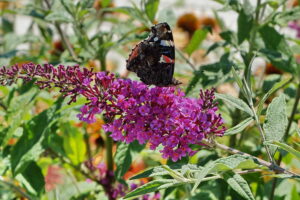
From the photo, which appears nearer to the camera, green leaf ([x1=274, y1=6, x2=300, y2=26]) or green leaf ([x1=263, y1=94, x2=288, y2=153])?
green leaf ([x1=263, y1=94, x2=288, y2=153])

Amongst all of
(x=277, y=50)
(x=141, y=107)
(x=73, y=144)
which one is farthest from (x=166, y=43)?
(x=73, y=144)

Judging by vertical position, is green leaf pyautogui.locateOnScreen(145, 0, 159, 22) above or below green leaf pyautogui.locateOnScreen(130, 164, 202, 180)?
above

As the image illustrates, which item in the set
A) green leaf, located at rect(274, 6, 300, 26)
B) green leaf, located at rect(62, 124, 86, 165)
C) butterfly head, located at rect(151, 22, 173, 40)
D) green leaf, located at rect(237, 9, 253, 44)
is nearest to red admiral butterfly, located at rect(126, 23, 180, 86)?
butterfly head, located at rect(151, 22, 173, 40)

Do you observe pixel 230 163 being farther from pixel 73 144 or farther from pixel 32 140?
pixel 73 144

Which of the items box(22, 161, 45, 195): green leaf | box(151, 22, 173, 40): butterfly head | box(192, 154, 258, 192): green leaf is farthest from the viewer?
box(22, 161, 45, 195): green leaf

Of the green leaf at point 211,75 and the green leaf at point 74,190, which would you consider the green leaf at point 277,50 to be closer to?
the green leaf at point 211,75

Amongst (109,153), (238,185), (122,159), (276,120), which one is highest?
(276,120)

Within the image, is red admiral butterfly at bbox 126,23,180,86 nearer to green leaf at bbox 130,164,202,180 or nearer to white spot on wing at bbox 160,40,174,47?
white spot on wing at bbox 160,40,174,47
